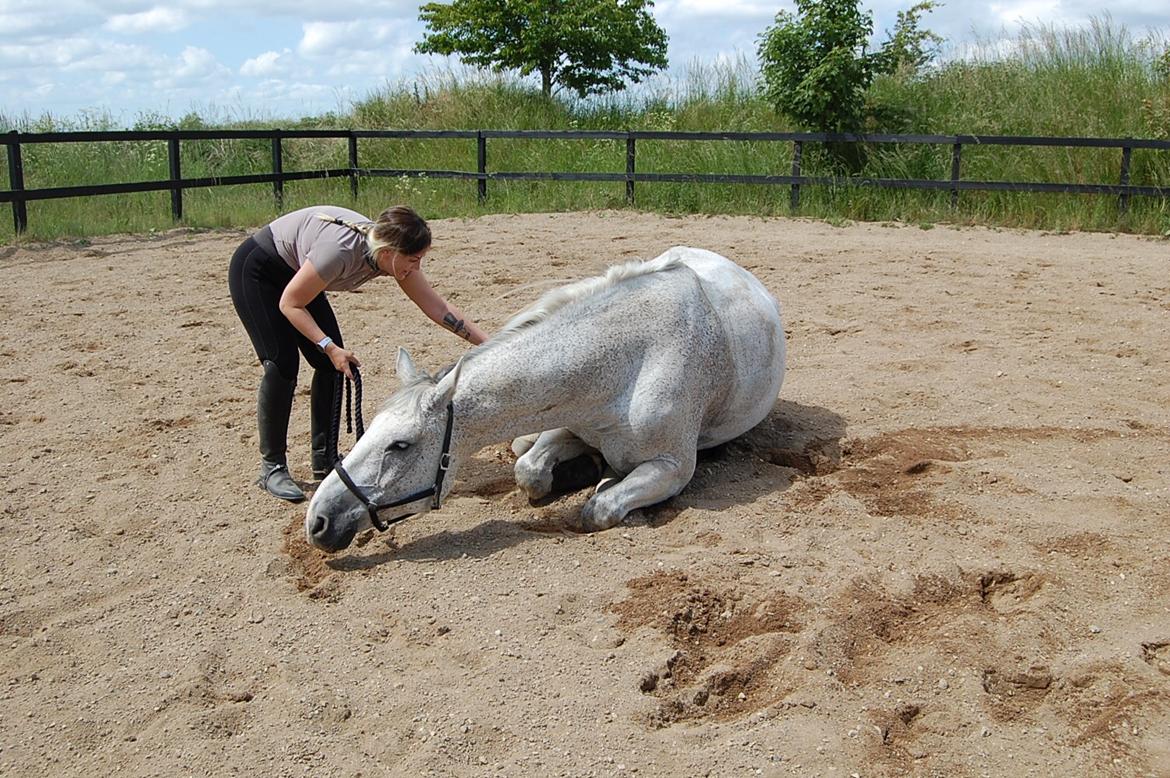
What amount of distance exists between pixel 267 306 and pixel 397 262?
78cm

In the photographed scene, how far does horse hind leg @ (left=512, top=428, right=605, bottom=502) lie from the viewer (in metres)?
4.61

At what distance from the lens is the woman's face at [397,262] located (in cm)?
439

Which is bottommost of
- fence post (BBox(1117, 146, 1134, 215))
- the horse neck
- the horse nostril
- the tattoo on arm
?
the horse nostril

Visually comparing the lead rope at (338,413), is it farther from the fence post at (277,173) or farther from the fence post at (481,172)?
the fence post at (481,172)

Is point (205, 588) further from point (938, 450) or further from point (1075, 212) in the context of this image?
point (1075, 212)

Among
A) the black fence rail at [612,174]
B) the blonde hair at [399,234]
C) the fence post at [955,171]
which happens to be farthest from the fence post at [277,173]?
the blonde hair at [399,234]

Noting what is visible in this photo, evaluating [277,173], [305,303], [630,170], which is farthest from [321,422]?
[277,173]

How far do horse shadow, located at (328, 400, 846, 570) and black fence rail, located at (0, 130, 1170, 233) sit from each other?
8.21 m

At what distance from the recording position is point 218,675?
3.37 metres

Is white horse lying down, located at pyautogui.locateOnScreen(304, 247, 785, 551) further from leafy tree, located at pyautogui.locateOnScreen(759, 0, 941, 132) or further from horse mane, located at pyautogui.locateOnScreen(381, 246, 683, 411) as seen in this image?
leafy tree, located at pyautogui.locateOnScreen(759, 0, 941, 132)

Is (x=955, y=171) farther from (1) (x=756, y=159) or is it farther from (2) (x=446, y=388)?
(2) (x=446, y=388)

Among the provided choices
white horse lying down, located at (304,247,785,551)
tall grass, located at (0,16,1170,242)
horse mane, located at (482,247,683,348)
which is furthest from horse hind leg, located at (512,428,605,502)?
tall grass, located at (0,16,1170,242)

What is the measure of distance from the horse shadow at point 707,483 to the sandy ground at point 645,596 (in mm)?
21

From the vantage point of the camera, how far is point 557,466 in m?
4.66
